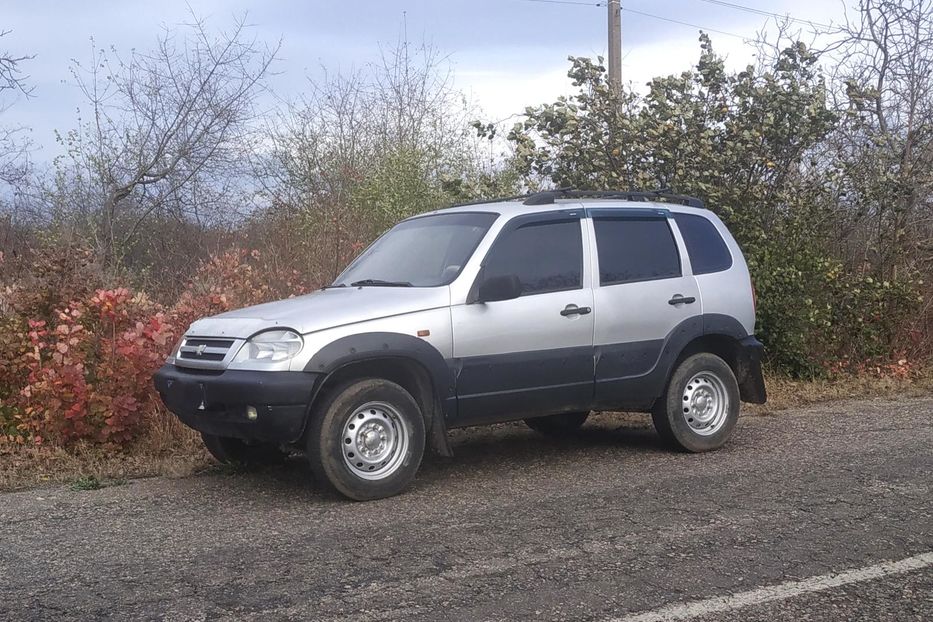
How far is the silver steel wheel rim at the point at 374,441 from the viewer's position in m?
6.27

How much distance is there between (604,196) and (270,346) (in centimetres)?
339

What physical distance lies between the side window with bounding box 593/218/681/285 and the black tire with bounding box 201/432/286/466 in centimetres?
270

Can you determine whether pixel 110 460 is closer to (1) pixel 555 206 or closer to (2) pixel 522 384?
(2) pixel 522 384

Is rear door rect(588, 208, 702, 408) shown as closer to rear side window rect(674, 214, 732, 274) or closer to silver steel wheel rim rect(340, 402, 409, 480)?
rear side window rect(674, 214, 732, 274)

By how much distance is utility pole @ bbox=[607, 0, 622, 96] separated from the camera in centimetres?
1501

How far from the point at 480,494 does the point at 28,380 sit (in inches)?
155

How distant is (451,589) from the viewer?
4.54 meters

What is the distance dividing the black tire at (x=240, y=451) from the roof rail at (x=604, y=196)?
2622 millimetres

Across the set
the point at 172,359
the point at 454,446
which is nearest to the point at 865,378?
the point at 454,446

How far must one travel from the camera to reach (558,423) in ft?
28.5

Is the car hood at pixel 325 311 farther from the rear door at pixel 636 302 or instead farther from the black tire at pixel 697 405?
the black tire at pixel 697 405

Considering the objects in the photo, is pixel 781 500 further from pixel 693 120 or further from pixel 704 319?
pixel 693 120

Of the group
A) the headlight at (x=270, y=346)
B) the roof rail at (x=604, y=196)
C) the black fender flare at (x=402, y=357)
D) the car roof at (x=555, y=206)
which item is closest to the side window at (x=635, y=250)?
the car roof at (x=555, y=206)

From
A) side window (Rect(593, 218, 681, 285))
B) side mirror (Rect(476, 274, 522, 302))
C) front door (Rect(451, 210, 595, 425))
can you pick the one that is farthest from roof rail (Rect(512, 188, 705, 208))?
side mirror (Rect(476, 274, 522, 302))
